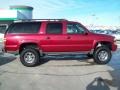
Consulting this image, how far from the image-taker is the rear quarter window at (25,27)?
37.7 ft

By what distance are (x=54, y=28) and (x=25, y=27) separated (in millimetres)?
1257

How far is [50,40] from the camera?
37.7 feet

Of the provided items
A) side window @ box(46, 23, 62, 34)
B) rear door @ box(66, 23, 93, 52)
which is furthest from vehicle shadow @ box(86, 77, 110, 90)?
side window @ box(46, 23, 62, 34)

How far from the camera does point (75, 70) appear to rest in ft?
34.0

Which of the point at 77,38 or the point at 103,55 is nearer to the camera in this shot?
the point at 77,38

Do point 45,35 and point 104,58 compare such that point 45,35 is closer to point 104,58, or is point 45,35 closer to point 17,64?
point 17,64

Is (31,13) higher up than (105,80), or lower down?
higher up

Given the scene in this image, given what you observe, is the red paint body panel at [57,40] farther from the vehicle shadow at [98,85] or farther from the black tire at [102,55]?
the vehicle shadow at [98,85]

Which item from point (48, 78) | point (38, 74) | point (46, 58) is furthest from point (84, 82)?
point (46, 58)

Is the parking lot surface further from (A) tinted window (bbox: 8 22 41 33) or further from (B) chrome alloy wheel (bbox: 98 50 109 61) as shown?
(A) tinted window (bbox: 8 22 41 33)

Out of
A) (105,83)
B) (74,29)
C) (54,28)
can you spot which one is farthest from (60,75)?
(74,29)

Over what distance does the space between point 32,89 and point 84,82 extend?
1743 millimetres

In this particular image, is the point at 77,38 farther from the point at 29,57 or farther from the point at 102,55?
the point at 29,57

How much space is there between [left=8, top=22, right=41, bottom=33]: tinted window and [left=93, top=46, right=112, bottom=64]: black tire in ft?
9.26
